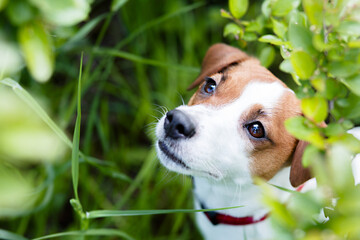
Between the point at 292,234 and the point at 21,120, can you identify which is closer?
the point at 21,120

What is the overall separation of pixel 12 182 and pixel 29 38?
0.30 metres

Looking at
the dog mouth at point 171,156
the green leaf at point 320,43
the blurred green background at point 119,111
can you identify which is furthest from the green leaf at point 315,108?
the blurred green background at point 119,111

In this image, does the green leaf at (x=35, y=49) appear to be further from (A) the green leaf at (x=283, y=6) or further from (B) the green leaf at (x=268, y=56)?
(B) the green leaf at (x=268, y=56)

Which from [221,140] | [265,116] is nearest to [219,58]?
[265,116]

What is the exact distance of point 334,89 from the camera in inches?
43.4

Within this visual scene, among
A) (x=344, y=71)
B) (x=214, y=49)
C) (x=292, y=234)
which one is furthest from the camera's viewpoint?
(x=214, y=49)

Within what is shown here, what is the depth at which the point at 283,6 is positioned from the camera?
1.70 m

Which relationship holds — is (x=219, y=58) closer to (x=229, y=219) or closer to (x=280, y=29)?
(x=280, y=29)

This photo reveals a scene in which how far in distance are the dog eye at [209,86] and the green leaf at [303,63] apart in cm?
98

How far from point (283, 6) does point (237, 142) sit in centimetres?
65

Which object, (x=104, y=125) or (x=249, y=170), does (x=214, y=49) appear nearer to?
(x=249, y=170)

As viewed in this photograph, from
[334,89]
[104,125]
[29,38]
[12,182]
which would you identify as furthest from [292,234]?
[104,125]

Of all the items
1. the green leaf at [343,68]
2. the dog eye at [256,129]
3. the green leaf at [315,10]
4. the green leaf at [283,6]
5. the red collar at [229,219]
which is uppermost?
the green leaf at [315,10]

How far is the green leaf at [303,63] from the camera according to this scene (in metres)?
1.06
